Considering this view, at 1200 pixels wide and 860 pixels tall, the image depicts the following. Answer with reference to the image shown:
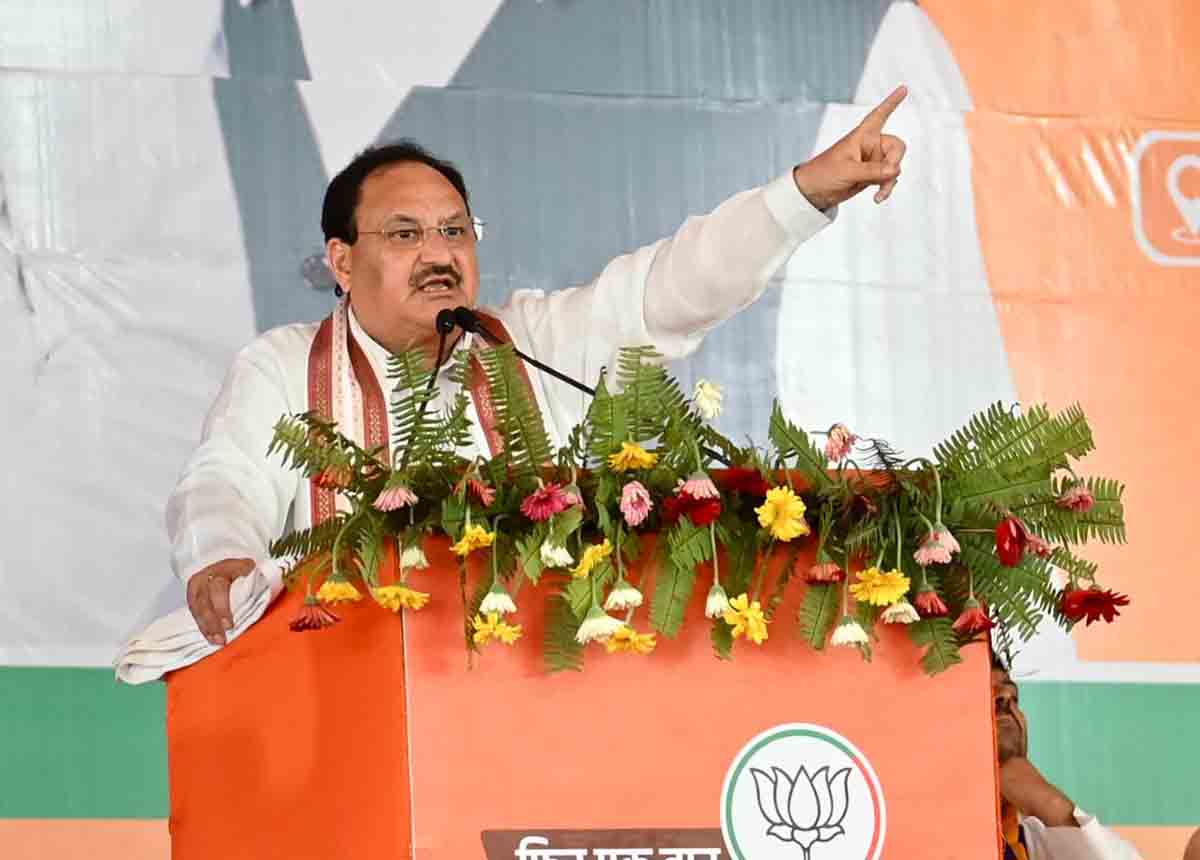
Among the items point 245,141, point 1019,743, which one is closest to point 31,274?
point 245,141

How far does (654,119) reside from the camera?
16.0 feet

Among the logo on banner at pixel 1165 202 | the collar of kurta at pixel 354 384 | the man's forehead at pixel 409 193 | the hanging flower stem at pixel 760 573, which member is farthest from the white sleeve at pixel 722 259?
the logo on banner at pixel 1165 202

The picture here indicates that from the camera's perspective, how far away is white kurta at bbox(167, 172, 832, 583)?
3.17 meters

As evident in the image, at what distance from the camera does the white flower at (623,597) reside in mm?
2250

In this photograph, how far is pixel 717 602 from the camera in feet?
7.53

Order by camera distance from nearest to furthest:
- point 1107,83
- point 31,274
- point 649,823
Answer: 1. point 649,823
2. point 31,274
3. point 1107,83

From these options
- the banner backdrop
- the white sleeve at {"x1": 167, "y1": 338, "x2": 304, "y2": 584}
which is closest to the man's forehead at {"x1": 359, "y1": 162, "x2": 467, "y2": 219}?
the white sleeve at {"x1": 167, "y1": 338, "x2": 304, "y2": 584}

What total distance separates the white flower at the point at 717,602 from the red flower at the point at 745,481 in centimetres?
12

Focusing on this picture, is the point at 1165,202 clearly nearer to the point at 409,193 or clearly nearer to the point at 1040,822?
the point at 1040,822

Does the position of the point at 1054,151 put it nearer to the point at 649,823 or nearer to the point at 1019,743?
the point at 1019,743

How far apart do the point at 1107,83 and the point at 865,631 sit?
316cm

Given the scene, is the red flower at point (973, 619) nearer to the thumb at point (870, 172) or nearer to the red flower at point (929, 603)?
the red flower at point (929, 603)

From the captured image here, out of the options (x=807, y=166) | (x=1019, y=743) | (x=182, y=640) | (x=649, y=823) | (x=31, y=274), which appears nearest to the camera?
(x=649, y=823)

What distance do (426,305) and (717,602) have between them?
1.46 m
